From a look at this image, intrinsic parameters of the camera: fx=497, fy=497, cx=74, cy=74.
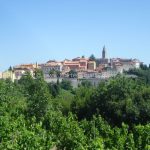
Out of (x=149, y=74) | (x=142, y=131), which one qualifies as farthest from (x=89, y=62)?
(x=142, y=131)

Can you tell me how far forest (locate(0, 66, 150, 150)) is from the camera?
75.9ft

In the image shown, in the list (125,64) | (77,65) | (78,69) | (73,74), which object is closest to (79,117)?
(73,74)

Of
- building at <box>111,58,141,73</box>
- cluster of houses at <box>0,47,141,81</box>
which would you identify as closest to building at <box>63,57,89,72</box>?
cluster of houses at <box>0,47,141,81</box>

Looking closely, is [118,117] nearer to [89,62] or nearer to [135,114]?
[135,114]

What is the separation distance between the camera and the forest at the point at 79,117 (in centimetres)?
2314

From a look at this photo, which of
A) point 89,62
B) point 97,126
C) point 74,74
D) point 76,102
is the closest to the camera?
point 97,126

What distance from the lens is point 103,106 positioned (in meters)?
44.5

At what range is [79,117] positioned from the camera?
46031 millimetres

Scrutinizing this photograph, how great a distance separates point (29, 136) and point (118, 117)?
22.0m

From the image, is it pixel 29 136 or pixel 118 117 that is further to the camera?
pixel 118 117

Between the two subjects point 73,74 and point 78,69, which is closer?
point 73,74

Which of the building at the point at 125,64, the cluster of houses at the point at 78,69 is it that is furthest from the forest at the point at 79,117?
the building at the point at 125,64

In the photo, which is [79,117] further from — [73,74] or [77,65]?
[77,65]

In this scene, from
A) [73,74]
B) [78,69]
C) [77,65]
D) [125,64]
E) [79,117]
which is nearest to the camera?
[79,117]
